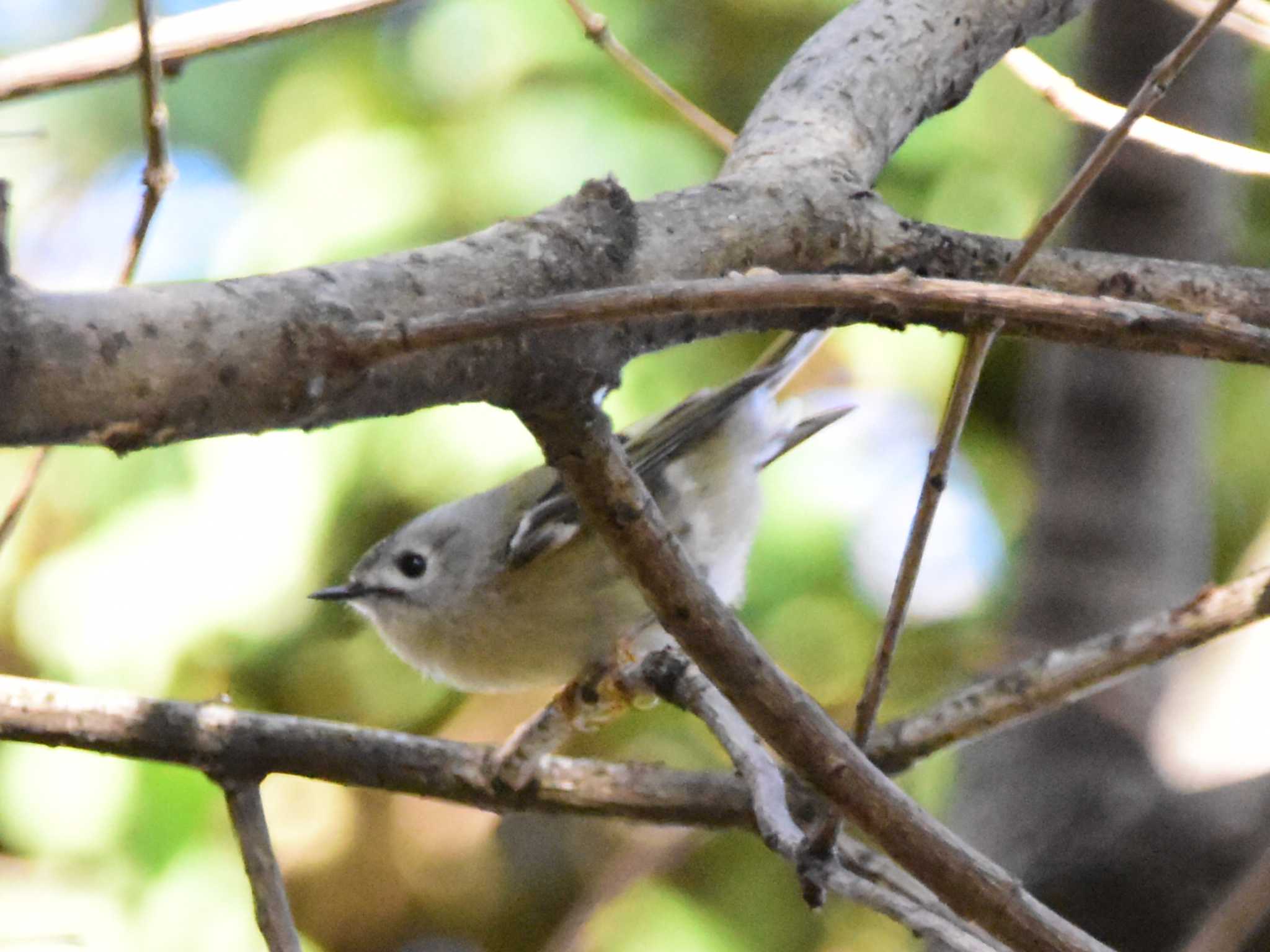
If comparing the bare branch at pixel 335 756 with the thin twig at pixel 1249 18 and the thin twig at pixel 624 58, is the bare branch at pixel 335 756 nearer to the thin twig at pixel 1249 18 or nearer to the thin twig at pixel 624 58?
the thin twig at pixel 624 58

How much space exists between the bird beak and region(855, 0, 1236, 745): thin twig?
4.31 feet

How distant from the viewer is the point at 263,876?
1.13m

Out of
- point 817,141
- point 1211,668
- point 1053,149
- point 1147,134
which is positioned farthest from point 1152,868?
point 1053,149

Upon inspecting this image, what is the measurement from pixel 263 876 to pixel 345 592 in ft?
3.32

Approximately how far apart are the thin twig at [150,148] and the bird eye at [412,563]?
0.86 m

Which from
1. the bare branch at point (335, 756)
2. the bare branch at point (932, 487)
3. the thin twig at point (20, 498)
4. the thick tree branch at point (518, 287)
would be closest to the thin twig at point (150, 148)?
the thin twig at point (20, 498)

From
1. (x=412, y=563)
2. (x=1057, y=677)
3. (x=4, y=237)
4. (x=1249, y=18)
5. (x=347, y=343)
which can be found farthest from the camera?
(x=412, y=563)

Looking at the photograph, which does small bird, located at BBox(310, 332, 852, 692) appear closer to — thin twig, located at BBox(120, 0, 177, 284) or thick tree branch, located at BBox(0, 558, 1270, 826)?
thick tree branch, located at BBox(0, 558, 1270, 826)

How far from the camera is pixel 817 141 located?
118 cm

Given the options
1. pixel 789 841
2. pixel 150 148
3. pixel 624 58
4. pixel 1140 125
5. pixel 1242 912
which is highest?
pixel 624 58

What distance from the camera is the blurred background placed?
Answer: 7.15 feet

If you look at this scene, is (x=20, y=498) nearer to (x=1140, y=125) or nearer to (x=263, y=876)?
(x=263, y=876)

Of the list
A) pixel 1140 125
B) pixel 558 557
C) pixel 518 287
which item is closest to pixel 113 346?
pixel 518 287

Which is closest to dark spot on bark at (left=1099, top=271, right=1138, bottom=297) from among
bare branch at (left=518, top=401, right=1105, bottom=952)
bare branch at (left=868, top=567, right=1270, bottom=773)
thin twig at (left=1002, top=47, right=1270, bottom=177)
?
thin twig at (left=1002, top=47, right=1270, bottom=177)
